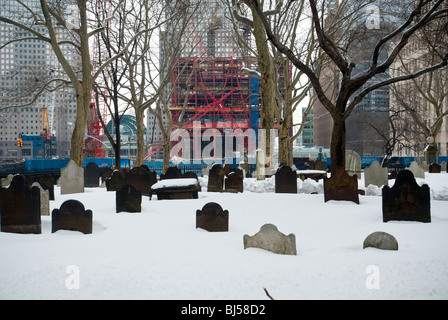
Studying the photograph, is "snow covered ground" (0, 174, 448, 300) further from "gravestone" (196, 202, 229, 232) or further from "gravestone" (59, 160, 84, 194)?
"gravestone" (59, 160, 84, 194)

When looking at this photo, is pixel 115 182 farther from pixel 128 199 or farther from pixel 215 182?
pixel 128 199

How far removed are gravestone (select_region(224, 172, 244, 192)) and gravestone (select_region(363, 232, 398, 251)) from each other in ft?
27.0

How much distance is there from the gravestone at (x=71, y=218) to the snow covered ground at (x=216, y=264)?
0.40 feet

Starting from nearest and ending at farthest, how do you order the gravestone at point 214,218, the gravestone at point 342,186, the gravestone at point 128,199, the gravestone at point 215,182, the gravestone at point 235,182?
the gravestone at point 214,218
the gravestone at point 128,199
the gravestone at point 342,186
the gravestone at point 235,182
the gravestone at point 215,182

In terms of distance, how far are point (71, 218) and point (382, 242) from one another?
4369mm

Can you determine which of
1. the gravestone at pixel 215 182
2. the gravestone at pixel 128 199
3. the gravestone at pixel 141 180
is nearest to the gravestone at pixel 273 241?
the gravestone at pixel 128 199

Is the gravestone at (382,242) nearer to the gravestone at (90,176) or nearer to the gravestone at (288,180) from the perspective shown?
the gravestone at (288,180)

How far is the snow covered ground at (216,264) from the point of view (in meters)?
3.60

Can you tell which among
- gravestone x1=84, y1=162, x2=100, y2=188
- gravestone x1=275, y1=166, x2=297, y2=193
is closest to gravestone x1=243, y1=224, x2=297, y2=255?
gravestone x1=275, y1=166, x2=297, y2=193

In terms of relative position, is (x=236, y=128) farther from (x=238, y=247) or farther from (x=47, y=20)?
(x=238, y=247)

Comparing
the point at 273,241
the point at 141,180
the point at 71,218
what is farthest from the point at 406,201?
the point at 141,180

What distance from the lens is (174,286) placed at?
369 cm

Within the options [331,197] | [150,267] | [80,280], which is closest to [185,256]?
[150,267]

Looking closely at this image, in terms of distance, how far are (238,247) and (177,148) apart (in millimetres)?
66461
